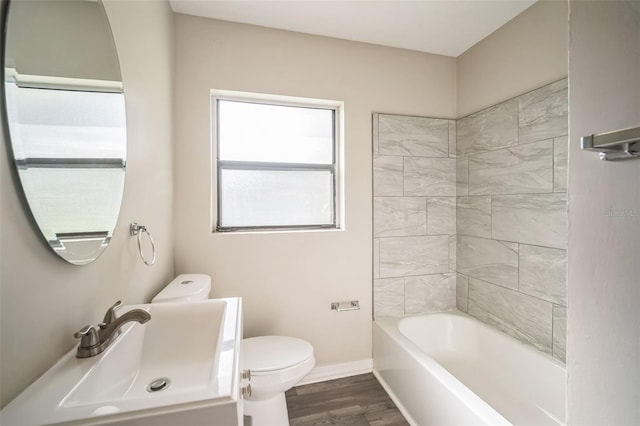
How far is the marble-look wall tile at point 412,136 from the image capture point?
2.22 m

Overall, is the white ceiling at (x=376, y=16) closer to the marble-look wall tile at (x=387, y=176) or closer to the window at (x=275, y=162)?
the window at (x=275, y=162)

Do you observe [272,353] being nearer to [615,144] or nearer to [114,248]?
[114,248]

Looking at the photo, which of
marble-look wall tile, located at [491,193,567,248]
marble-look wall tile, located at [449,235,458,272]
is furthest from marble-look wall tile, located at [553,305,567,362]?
marble-look wall tile, located at [449,235,458,272]

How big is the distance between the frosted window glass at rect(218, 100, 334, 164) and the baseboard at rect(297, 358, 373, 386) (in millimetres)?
1621

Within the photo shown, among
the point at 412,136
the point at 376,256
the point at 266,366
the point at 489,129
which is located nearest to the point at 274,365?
the point at 266,366

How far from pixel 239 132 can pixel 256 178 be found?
1.21ft

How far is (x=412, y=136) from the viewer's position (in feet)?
7.51

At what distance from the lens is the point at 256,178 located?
211 cm

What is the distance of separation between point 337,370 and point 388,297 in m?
0.69

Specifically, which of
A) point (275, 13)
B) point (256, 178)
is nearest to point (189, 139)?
point (256, 178)

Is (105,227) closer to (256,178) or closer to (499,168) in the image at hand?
(256,178)

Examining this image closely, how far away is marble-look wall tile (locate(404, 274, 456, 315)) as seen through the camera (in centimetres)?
231

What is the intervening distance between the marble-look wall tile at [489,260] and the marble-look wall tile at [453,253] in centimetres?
4

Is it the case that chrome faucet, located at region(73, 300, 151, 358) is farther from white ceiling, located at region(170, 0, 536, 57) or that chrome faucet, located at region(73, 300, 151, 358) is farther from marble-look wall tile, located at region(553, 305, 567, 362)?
marble-look wall tile, located at region(553, 305, 567, 362)
